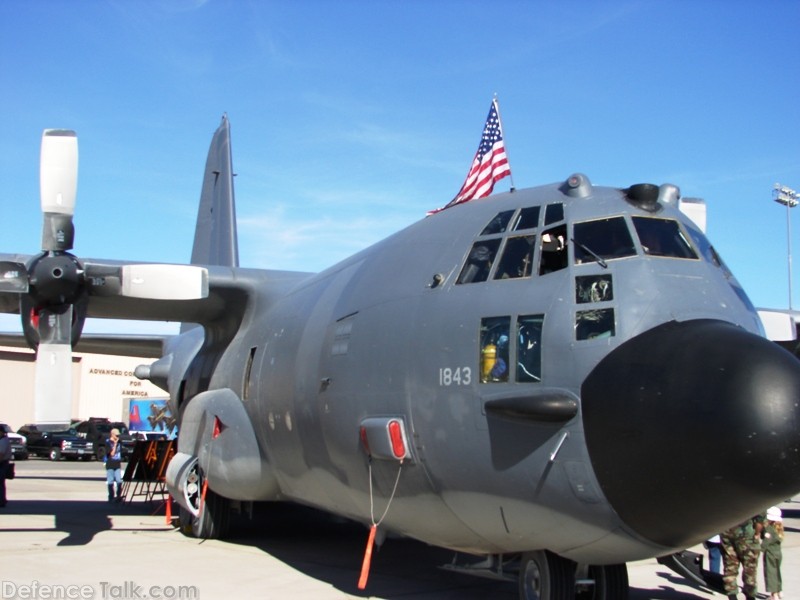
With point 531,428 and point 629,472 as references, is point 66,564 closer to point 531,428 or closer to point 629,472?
point 531,428

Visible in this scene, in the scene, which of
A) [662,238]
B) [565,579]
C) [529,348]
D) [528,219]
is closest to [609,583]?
[565,579]

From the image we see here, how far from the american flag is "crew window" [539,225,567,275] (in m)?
3.55

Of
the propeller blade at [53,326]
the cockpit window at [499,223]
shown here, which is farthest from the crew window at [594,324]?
the propeller blade at [53,326]

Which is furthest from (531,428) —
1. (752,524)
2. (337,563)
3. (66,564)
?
(66,564)

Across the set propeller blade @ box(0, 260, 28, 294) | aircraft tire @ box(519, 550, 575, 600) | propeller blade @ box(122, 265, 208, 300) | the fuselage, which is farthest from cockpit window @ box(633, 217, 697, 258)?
propeller blade @ box(0, 260, 28, 294)

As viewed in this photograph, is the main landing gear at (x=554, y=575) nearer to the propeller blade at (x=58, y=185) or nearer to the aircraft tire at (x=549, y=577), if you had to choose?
the aircraft tire at (x=549, y=577)

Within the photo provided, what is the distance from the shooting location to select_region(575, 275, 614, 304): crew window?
6.53 metres

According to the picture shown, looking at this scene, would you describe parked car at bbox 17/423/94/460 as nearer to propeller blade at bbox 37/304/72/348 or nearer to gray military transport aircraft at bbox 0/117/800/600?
propeller blade at bbox 37/304/72/348

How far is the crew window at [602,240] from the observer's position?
22.4 ft

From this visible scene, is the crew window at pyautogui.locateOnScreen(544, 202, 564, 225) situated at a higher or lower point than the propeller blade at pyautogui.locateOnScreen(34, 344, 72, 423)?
higher

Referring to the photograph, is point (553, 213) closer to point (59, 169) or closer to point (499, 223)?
point (499, 223)

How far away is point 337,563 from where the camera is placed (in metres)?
10.9

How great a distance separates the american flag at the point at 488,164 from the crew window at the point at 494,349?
13.1 ft

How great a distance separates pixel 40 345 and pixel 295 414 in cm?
414
